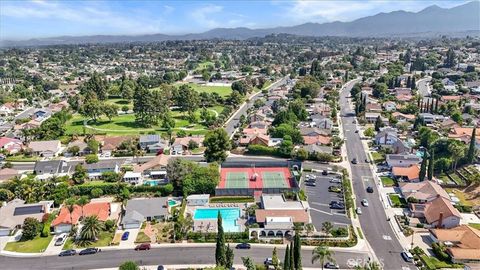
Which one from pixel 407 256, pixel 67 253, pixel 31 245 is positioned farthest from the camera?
pixel 31 245

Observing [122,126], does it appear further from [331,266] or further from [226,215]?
[331,266]

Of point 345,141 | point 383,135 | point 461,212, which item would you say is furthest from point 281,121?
point 461,212

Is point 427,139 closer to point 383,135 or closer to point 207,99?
point 383,135

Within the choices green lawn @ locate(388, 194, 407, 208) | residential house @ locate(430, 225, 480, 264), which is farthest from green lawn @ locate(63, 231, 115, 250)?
residential house @ locate(430, 225, 480, 264)

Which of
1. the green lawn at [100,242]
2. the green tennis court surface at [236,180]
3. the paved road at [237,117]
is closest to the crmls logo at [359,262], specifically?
the green tennis court surface at [236,180]

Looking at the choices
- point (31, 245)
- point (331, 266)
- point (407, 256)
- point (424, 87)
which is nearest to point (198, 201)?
point (31, 245)

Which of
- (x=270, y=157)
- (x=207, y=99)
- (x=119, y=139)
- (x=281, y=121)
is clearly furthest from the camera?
(x=207, y=99)

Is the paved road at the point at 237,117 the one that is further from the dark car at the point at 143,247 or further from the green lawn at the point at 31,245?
the green lawn at the point at 31,245
